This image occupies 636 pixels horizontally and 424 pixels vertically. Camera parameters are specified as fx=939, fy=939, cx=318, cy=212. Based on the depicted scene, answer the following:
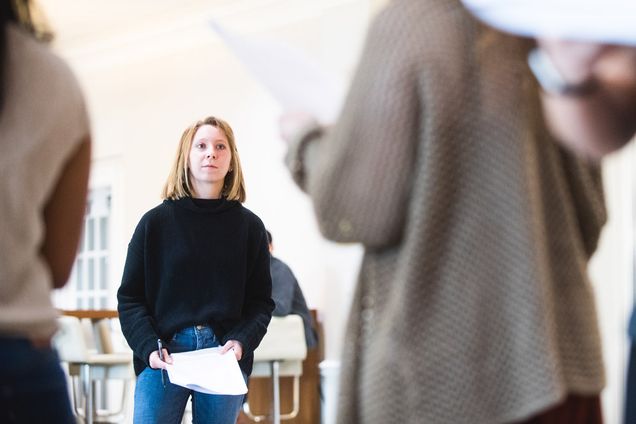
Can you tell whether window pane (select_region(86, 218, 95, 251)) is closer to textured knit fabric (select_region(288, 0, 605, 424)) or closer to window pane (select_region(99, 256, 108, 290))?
window pane (select_region(99, 256, 108, 290))

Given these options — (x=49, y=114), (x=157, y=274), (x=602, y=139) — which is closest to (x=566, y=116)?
(x=602, y=139)

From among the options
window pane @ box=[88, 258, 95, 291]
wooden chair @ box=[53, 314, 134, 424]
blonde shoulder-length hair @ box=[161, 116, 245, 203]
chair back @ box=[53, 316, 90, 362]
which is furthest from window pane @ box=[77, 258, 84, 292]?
blonde shoulder-length hair @ box=[161, 116, 245, 203]

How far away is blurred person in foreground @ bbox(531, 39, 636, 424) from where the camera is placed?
982 mm

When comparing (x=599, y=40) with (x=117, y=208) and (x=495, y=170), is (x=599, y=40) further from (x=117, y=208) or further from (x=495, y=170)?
(x=117, y=208)

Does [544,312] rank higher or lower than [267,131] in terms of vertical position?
lower

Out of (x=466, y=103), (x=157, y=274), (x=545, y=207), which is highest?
(x=466, y=103)

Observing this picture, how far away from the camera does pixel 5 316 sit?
94 centimetres

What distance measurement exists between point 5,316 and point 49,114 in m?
0.22

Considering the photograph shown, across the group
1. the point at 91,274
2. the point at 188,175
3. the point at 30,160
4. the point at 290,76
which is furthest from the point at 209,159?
the point at 91,274

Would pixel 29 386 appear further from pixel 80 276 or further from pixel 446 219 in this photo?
pixel 80 276

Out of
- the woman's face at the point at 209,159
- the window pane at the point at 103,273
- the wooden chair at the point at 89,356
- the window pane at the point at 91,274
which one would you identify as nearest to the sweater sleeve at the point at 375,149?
the woman's face at the point at 209,159

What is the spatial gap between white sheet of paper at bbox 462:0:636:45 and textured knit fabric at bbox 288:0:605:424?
27 millimetres

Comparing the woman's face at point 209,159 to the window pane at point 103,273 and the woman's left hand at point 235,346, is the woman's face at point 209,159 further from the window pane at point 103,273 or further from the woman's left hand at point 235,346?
the window pane at point 103,273

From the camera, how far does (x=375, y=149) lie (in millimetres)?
957
